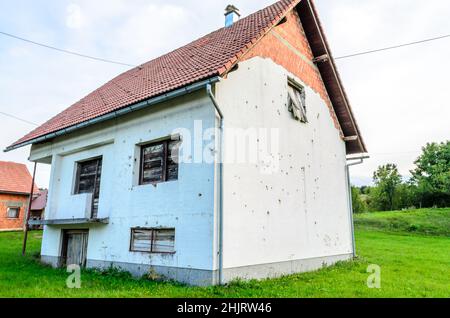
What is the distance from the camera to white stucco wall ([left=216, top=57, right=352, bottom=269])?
7152 millimetres

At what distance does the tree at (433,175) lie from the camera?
43.6 metres

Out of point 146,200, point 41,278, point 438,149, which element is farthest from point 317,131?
point 438,149

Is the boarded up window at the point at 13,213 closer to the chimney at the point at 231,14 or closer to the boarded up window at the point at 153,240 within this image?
the boarded up window at the point at 153,240

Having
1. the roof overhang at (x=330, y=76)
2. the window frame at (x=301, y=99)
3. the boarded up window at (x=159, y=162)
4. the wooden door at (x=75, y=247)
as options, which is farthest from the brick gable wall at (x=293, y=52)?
the wooden door at (x=75, y=247)

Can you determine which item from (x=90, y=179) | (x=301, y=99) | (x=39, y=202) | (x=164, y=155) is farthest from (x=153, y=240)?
(x=39, y=202)

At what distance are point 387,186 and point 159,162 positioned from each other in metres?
46.0

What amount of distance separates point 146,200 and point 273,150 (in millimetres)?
3463

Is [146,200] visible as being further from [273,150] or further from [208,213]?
[273,150]

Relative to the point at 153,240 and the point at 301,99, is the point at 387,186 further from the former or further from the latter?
the point at 153,240

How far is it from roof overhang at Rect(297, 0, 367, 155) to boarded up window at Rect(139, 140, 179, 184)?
6627 millimetres

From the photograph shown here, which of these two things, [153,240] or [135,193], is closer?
[153,240]

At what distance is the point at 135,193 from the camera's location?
8.12m

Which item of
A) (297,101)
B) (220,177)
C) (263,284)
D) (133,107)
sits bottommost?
(263,284)

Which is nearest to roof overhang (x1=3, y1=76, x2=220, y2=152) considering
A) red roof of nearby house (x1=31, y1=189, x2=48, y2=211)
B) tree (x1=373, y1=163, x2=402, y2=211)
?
red roof of nearby house (x1=31, y1=189, x2=48, y2=211)
